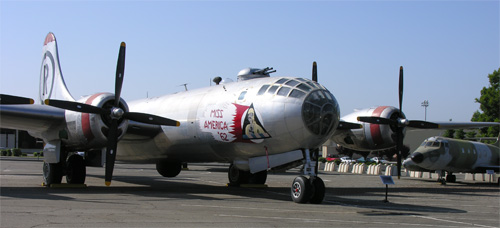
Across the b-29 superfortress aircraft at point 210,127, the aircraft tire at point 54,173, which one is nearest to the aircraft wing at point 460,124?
the b-29 superfortress aircraft at point 210,127

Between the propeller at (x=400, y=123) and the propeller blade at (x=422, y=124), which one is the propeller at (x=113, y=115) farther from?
the propeller blade at (x=422, y=124)

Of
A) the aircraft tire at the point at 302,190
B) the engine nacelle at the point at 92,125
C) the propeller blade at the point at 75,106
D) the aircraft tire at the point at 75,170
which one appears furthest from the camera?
the aircraft tire at the point at 75,170

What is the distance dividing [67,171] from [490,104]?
52.4m

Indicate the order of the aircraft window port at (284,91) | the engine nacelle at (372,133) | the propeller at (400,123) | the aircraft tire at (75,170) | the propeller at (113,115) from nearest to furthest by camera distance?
the aircraft window port at (284,91), the propeller at (113,115), the aircraft tire at (75,170), the propeller at (400,123), the engine nacelle at (372,133)

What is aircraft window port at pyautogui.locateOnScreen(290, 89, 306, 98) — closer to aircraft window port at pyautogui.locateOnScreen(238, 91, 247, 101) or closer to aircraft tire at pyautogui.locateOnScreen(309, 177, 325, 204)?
aircraft window port at pyautogui.locateOnScreen(238, 91, 247, 101)

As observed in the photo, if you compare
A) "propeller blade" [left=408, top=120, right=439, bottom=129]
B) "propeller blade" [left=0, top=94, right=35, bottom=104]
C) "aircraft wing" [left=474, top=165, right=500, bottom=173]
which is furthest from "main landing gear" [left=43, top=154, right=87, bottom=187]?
"aircraft wing" [left=474, top=165, right=500, bottom=173]

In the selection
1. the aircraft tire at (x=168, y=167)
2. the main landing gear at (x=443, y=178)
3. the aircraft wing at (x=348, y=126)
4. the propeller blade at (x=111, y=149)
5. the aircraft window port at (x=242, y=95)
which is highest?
the aircraft window port at (x=242, y=95)

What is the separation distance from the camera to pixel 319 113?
14.7m

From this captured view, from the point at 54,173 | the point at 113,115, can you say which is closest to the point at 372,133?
the point at 113,115

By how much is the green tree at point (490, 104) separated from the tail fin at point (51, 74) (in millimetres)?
48123

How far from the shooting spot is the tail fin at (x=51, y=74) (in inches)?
907

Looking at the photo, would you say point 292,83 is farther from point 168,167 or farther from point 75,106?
point 168,167

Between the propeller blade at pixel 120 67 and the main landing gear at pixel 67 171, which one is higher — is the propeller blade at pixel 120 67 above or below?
above

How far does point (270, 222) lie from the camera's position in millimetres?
10281
